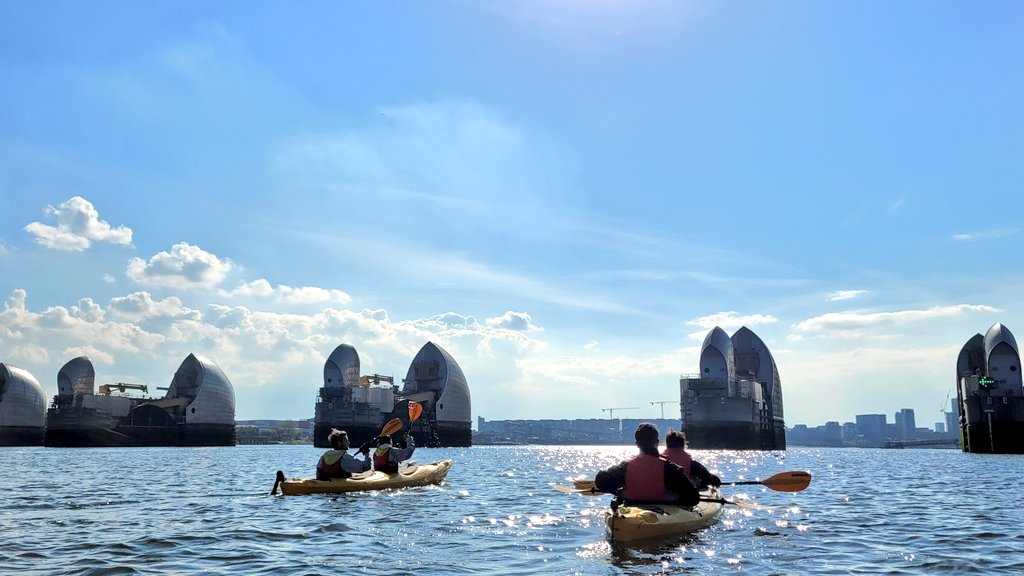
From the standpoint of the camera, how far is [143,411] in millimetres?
115438

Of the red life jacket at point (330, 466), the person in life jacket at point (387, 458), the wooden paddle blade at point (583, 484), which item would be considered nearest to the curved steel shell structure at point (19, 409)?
the person in life jacket at point (387, 458)

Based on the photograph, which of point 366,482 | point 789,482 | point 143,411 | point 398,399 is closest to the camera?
point 789,482

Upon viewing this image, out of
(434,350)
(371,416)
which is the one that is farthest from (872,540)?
(434,350)

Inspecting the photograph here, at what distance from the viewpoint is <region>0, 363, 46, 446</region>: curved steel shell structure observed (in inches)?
4272

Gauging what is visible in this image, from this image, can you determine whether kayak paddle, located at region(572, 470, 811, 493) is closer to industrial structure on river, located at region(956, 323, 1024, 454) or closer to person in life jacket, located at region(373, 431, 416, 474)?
person in life jacket, located at region(373, 431, 416, 474)

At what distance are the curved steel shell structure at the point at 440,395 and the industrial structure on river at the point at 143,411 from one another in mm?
30336

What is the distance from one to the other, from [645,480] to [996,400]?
7907cm

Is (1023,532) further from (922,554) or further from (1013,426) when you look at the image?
(1013,426)

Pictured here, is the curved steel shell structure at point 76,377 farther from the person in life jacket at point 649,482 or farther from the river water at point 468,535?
the person in life jacket at point 649,482

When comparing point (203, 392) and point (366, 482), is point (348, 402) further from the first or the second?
point (366, 482)

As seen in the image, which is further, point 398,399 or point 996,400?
point 398,399

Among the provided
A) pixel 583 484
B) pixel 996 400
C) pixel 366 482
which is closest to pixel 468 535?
pixel 583 484

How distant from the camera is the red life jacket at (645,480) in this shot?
15.9 meters

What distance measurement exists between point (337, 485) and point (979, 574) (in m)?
19.6
